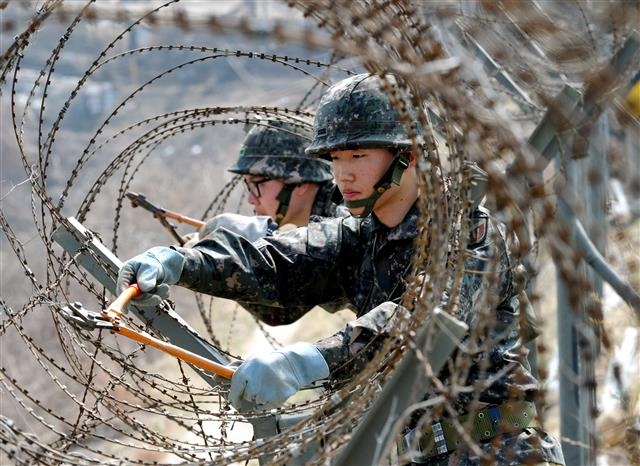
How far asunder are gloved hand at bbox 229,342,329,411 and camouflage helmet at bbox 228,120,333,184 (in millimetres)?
3160

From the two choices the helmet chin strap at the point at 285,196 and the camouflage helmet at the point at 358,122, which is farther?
the helmet chin strap at the point at 285,196

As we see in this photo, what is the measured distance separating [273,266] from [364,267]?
413 millimetres

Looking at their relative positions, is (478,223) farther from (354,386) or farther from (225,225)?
(225,225)

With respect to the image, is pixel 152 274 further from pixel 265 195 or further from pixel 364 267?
pixel 265 195

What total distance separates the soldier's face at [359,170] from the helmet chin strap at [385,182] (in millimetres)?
15

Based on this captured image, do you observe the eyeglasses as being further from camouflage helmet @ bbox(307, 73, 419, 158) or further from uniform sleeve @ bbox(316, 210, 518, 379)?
uniform sleeve @ bbox(316, 210, 518, 379)

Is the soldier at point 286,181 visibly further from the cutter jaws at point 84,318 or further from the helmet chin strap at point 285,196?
the cutter jaws at point 84,318

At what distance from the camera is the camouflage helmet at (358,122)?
5.16 m

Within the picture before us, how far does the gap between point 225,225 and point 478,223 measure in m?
2.31

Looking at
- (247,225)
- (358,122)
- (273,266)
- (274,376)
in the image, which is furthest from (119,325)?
(247,225)

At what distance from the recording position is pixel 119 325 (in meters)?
4.26

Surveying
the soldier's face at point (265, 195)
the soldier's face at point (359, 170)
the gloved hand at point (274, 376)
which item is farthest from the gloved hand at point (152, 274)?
the soldier's face at point (265, 195)

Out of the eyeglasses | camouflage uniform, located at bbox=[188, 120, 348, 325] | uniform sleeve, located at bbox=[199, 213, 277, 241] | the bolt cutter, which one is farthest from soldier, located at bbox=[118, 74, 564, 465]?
the eyeglasses

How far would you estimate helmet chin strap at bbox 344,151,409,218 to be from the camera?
507 centimetres
